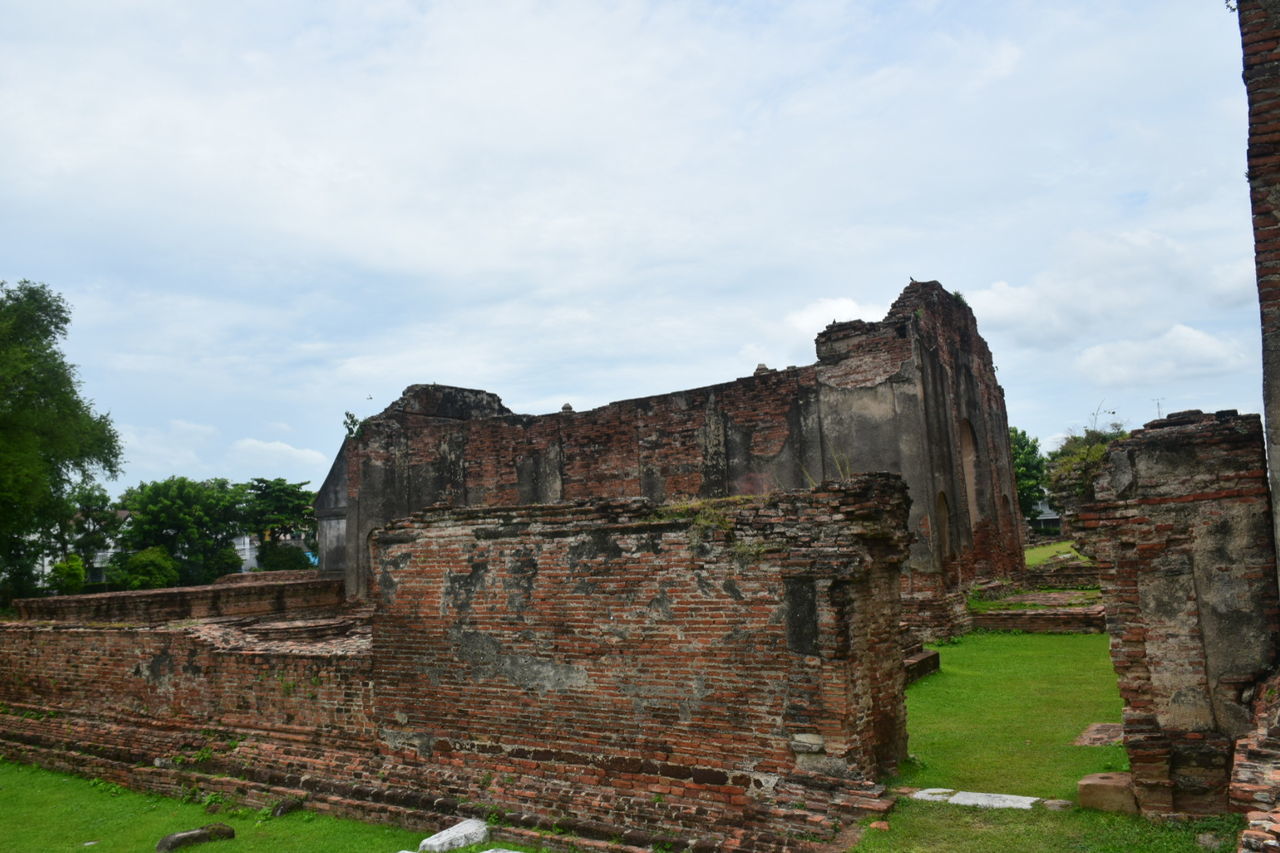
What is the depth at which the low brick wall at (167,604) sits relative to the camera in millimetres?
14805

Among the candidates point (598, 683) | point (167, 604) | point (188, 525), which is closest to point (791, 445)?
point (598, 683)

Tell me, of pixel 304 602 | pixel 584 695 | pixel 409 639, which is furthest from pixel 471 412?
pixel 584 695

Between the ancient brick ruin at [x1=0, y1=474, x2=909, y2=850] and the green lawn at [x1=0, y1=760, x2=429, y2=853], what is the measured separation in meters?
0.26

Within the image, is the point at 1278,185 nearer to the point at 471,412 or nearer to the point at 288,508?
the point at 471,412

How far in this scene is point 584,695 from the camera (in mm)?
7047

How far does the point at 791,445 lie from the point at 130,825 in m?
10.5

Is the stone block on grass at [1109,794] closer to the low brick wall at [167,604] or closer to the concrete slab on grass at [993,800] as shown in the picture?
the concrete slab on grass at [993,800]

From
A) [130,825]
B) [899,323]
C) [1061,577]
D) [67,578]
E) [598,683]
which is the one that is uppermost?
[899,323]

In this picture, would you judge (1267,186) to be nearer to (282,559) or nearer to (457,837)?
(457,837)

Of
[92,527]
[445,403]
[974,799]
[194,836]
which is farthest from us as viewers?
[92,527]

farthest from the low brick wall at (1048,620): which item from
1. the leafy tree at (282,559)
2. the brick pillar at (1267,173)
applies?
the leafy tree at (282,559)

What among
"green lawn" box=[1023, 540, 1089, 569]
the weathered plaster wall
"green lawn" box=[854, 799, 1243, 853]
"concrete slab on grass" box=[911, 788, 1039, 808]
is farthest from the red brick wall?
"green lawn" box=[1023, 540, 1089, 569]

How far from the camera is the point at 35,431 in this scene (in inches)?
818

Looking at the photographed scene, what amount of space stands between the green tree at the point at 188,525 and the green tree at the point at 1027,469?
108 ft
